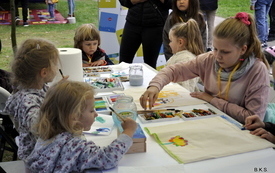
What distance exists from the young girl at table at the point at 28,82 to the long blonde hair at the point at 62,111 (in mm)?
237

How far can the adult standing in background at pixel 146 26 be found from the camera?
10.8 feet

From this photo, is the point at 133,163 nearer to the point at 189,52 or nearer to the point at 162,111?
the point at 162,111

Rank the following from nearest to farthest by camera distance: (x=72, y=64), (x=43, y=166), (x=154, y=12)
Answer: (x=43, y=166) → (x=72, y=64) → (x=154, y=12)

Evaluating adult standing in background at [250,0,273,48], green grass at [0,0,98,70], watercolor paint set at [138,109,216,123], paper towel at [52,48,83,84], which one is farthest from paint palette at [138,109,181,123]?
adult standing in background at [250,0,273,48]

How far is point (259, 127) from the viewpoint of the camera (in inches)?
60.0

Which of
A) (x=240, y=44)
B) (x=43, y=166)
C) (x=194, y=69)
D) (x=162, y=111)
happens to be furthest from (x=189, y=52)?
(x=43, y=166)

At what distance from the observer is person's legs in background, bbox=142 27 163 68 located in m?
3.36

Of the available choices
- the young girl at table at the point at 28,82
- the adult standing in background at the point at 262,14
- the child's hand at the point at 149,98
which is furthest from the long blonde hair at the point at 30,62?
the adult standing in background at the point at 262,14

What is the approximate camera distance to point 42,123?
118 centimetres

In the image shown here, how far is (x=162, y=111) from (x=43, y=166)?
76 centimetres

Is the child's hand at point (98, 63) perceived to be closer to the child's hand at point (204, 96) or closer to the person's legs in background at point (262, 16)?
the child's hand at point (204, 96)

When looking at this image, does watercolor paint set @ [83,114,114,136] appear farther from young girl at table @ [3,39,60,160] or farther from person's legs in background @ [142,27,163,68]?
person's legs in background @ [142,27,163,68]

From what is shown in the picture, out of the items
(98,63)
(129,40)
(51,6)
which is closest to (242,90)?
A: (98,63)

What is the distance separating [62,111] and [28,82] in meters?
0.46
